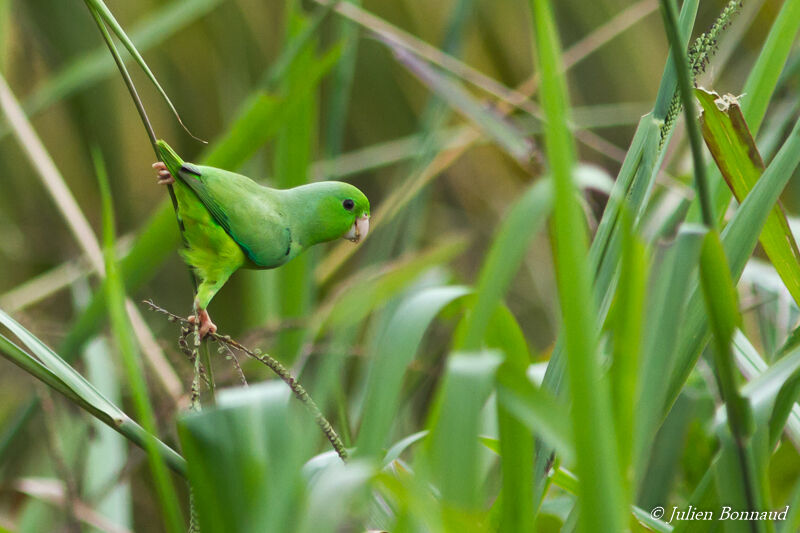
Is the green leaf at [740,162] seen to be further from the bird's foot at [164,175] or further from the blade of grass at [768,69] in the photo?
the bird's foot at [164,175]

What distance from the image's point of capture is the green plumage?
0.53 meters

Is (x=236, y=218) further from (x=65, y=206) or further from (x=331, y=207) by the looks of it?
(x=65, y=206)

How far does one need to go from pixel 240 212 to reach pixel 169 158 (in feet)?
0.20

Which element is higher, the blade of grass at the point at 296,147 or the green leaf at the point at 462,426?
the blade of grass at the point at 296,147

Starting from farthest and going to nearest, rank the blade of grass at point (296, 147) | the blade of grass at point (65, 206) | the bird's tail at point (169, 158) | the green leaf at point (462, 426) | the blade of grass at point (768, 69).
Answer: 1. the blade of grass at point (65, 206)
2. the blade of grass at point (296, 147)
3. the blade of grass at point (768, 69)
4. the bird's tail at point (169, 158)
5. the green leaf at point (462, 426)

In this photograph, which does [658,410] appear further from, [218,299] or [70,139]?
[70,139]

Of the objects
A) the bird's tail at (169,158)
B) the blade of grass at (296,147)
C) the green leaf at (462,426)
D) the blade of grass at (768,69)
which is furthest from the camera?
the blade of grass at (296,147)

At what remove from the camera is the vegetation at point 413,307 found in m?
0.42

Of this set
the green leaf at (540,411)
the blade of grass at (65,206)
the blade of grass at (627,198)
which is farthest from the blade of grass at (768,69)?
the blade of grass at (65,206)

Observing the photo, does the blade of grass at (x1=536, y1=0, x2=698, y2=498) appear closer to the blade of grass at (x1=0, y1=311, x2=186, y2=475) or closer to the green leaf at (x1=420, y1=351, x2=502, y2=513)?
the green leaf at (x1=420, y1=351, x2=502, y2=513)

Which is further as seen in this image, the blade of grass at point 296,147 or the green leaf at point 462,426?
the blade of grass at point 296,147

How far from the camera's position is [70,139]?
1.84 meters

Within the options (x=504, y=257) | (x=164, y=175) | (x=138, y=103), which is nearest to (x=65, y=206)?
(x=164, y=175)

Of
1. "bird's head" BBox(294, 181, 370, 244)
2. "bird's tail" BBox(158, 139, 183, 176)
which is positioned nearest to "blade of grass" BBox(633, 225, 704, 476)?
"bird's head" BBox(294, 181, 370, 244)
